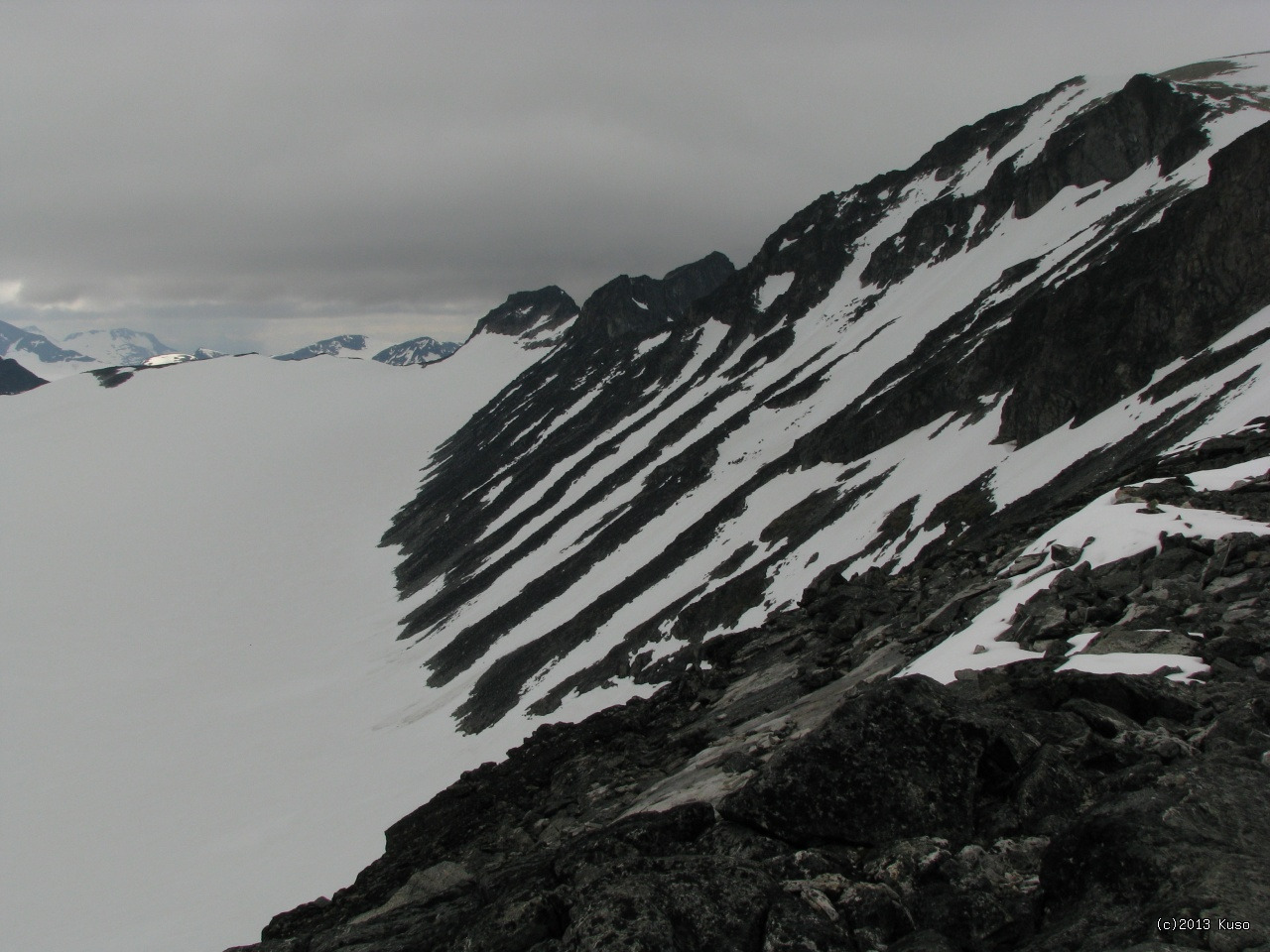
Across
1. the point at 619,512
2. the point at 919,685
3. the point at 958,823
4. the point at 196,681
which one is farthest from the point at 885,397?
the point at 196,681

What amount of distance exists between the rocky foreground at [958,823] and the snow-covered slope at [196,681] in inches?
872

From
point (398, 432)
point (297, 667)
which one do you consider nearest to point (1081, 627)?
point (297, 667)

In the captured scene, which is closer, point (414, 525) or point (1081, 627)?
point (1081, 627)

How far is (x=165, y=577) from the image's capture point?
89.2 meters

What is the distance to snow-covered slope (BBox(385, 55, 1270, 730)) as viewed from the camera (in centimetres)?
3619

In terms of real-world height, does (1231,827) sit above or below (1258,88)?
below

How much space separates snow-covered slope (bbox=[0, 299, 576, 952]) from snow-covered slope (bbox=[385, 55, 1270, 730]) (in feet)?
24.5

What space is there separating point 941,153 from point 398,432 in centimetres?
10968

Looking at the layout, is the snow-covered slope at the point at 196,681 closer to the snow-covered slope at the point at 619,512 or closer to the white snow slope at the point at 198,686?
the white snow slope at the point at 198,686

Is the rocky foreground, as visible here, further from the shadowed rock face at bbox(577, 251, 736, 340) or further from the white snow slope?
the shadowed rock face at bbox(577, 251, 736, 340)

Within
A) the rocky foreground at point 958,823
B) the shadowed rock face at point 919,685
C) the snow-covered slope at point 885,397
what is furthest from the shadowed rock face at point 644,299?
the rocky foreground at point 958,823

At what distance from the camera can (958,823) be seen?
829cm

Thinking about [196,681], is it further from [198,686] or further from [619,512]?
[619,512]

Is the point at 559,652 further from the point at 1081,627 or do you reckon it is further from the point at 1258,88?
the point at 1258,88
